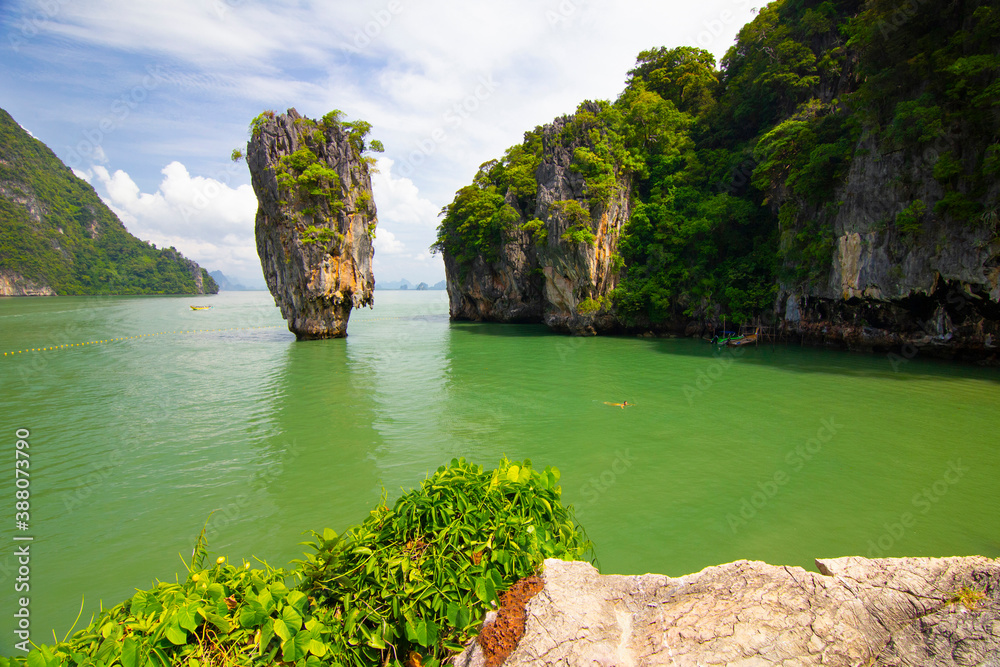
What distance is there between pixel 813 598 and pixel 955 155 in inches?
770

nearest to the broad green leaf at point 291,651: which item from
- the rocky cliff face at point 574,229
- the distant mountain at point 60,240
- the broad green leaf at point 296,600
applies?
the broad green leaf at point 296,600

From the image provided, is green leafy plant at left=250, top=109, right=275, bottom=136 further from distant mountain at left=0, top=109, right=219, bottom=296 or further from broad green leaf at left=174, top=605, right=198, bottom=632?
distant mountain at left=0, top=109, right=219, bottom=296

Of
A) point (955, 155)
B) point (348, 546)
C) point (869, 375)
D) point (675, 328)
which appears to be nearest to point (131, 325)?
point (675, 328)

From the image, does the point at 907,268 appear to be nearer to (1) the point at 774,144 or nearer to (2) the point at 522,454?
(1) the point at 774,144

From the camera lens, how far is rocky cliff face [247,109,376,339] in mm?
23781

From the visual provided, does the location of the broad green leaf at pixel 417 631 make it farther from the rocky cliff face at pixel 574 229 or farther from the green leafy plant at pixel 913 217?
the rocky cliff face at pixel 574 229

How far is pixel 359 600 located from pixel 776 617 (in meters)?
1.94

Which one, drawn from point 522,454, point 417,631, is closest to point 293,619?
point 417,631

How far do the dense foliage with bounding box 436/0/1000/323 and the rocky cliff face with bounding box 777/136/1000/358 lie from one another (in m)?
0.21

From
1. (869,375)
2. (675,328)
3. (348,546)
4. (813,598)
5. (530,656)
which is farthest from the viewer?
(675,328)

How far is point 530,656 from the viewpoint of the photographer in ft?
6.26

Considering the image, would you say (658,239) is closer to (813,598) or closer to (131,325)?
(813,598)

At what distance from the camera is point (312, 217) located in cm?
2461

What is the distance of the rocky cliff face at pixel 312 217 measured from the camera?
23.8 meters
